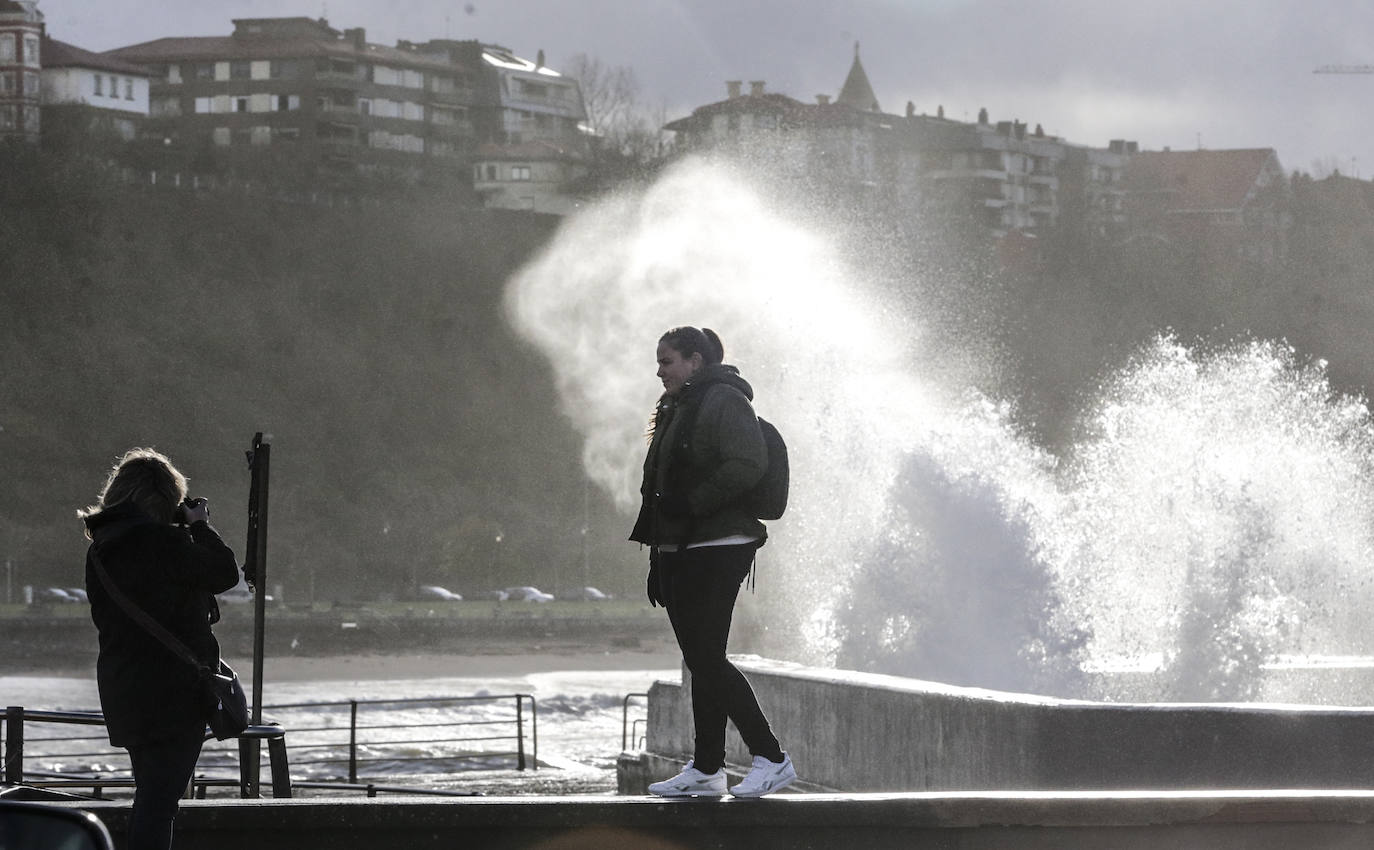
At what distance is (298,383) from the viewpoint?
294ft

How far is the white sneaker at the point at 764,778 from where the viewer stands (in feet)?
22.7

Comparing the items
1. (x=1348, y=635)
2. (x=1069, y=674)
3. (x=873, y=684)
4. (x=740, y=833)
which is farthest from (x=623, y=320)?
(x=740, y=833)

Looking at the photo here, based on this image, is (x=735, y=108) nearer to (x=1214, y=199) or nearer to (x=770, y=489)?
(x=1214, y=199)

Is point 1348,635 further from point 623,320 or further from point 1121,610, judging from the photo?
point 623,320

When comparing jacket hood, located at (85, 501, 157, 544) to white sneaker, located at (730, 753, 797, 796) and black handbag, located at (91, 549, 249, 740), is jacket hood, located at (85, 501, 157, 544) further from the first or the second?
white sneaker, located at (730, 753, 797, 796)

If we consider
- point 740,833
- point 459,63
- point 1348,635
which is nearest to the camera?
point 740,833

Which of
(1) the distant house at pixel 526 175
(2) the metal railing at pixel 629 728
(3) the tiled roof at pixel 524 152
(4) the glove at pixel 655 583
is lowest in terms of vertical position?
(2) the metal railing at pixel 629 728

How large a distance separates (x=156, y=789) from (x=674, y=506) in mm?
2090

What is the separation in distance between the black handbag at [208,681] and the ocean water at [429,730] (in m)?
7.85

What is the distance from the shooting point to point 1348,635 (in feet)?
85.7

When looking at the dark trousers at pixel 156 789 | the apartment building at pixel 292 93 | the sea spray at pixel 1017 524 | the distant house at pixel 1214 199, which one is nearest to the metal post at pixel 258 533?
the dark trousers at pixel 156 789

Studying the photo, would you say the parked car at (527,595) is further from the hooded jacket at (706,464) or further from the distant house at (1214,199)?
the distant house at (1214,199)

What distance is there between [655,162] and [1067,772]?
110192mm

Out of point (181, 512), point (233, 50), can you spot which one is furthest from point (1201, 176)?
point (181, 512)
